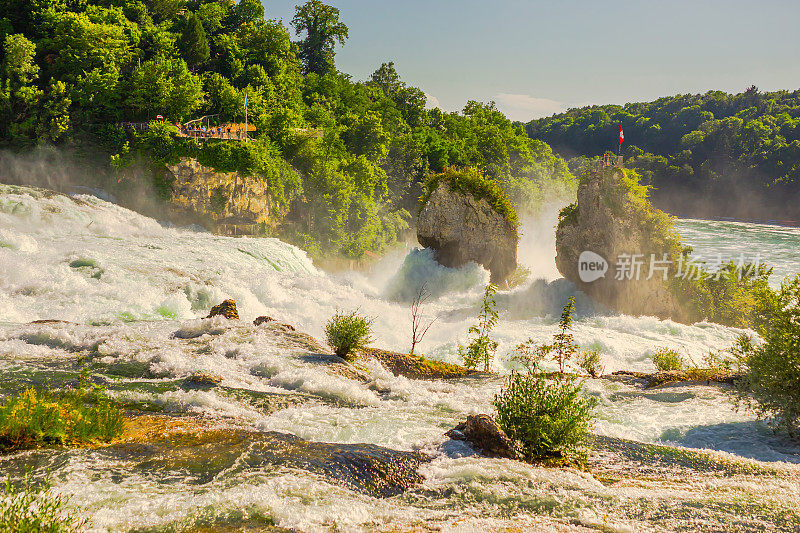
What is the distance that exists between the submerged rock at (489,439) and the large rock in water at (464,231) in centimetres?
2188

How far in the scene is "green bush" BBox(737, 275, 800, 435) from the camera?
8.07m

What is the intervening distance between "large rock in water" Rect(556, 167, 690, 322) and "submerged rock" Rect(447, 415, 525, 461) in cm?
2039

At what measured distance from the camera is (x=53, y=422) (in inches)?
239

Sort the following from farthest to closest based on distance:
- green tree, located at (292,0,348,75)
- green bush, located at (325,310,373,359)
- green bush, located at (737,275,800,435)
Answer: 1. green tree, located at (292,0,348,75)
2. green bush, located at (325,310,373,359)
3. green bush, located at (737,275,800,435)

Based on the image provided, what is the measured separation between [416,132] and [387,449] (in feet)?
181

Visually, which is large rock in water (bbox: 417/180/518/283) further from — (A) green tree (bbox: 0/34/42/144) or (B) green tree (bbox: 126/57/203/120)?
(A) green tree (bbox: 0/34/42/144)

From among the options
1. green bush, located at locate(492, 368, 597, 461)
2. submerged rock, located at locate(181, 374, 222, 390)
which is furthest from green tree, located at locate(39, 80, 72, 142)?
green bush, located at locate(492, 368, 597, 461)

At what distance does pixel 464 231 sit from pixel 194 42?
29435mm

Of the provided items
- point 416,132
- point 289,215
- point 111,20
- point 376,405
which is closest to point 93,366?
point 376,405

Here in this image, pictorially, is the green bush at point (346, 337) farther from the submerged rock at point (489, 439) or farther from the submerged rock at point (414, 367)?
the submerged rock at point (489, 439)

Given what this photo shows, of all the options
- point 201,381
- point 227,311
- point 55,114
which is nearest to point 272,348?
point 201,381

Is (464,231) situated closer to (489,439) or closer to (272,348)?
(272,348)

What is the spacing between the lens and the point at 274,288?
2011 centimetres

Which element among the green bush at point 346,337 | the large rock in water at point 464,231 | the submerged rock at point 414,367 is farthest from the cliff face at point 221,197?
the green bush at point 346,337
